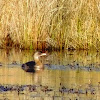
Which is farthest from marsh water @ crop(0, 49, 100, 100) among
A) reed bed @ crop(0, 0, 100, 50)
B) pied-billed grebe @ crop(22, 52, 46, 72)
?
reed bed @ crop(0, 0, 100, 50)

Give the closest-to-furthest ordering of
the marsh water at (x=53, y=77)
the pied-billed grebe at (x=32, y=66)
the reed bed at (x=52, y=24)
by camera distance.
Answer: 1. the marsh water at (x=53, y=77)
2. the pied-billed grebe at (x=32, y=66)
3. the reed bed at (x=52, y=24)

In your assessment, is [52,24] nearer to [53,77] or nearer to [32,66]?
[32,66]

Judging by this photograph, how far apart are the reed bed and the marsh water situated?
45 cm

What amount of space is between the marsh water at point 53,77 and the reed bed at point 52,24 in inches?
17.6

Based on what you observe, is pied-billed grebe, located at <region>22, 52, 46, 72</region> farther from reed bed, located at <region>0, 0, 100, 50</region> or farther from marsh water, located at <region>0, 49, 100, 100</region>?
reed bed, located at <region>0, 0, 100, 50</region>

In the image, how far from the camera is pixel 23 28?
57.9 ft

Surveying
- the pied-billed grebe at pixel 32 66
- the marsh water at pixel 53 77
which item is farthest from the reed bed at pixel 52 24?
the pied-billed grebe at pixel 32 66

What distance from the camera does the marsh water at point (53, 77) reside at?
33.3ft

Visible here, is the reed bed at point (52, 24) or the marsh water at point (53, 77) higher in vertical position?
the reed bed at point (52, 24)

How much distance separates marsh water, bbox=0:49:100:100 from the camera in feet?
33.3

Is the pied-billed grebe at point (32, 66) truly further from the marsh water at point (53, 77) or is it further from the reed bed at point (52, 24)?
the reed bed at point (52, 24)

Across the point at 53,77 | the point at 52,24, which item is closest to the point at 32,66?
the point at 53,77

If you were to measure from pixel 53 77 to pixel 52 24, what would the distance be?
564 centimetres

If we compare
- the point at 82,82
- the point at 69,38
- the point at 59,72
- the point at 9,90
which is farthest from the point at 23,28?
the point at 9,90
